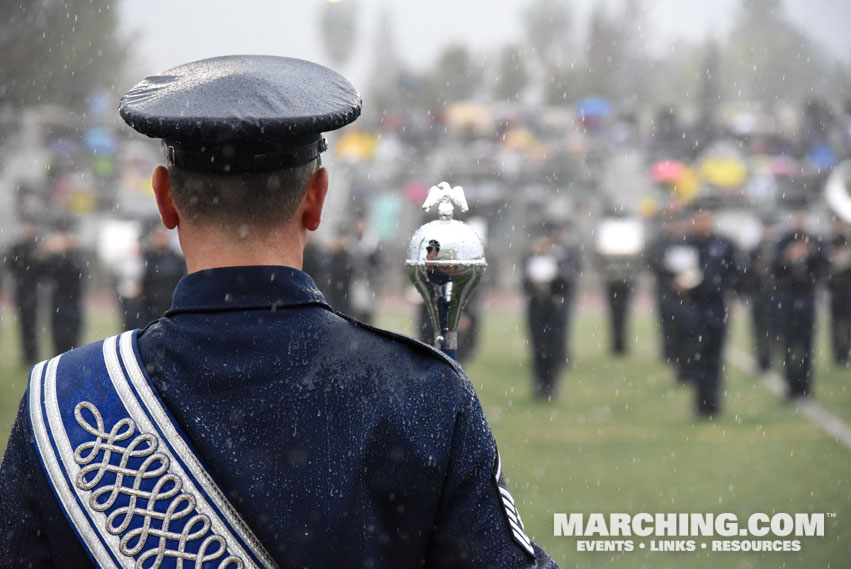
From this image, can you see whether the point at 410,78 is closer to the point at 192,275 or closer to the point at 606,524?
the point at 606,524

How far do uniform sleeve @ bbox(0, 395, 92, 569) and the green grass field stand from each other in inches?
157

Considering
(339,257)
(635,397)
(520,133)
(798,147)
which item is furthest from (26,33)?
(798,147)

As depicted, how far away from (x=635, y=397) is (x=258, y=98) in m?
8.66

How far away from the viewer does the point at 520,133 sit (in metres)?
27.5

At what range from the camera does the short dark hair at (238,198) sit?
1.37 metres

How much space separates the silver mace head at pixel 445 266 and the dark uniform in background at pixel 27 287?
1072 cm

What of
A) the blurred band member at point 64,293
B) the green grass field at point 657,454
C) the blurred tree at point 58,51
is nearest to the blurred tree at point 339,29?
the blurred tree at point 58,51

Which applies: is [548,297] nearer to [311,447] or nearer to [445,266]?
[445,266]

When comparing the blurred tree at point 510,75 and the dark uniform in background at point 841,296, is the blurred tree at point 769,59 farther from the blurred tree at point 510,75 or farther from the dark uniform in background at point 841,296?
Answer: the dark uniform in background at point 841,296

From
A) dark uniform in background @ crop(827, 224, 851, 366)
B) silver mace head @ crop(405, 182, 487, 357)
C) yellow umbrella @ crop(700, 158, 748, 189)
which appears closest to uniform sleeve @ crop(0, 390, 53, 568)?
silver mace head @ crop(405, 182, 487, 357)

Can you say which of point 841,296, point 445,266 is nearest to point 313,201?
point 445,266

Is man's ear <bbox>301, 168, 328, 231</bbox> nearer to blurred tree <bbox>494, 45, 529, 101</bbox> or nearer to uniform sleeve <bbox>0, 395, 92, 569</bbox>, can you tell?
uniform sleeve <bbox>0, 395, 92, 569</bbox>

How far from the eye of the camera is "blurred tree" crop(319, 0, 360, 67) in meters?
35.8

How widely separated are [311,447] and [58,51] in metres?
18.0
